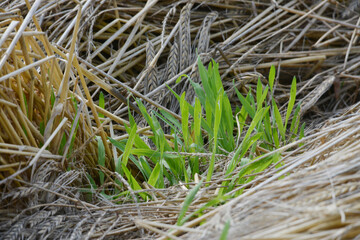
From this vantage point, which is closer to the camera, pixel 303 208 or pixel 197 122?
pixel 303 208

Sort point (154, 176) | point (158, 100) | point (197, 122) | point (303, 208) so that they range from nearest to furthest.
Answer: point (303, 208) → point (154, 176) → point (197, 122) → point (158, 100)

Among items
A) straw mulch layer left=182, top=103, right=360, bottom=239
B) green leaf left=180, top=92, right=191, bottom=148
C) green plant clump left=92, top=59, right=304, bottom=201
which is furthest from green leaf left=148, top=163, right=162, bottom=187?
straw mulch layer left=182, top=103, right=360, bottom=239

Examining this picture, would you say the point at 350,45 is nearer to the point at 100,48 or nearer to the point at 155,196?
the point at 100,48

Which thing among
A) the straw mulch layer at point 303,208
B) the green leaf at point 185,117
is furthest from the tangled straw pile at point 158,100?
the green leaf at point 185,117

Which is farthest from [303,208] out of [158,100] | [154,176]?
[158,100]

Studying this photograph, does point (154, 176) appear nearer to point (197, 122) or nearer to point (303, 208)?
point (197, 122)

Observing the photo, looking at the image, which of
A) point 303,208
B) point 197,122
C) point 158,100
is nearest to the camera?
point 303,208

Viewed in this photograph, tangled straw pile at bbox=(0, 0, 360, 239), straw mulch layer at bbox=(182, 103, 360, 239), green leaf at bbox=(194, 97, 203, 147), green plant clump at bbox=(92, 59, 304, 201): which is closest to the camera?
straw mulch layer at bbox=(182, 103, 360, 239)

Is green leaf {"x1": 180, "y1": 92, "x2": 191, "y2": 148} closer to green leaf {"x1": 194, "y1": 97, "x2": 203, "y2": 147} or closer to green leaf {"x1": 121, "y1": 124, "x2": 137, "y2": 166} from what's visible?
green leaf {"x1": 194, "y1": 97, "x2": 203, "y2": 147}
